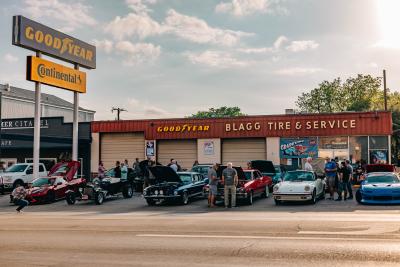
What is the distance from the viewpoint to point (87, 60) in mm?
31719

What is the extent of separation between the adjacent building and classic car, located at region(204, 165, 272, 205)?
10553 millimetres

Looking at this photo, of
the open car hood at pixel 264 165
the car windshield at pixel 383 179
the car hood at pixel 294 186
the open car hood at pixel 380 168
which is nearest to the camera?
the car hood at pixel 294 186

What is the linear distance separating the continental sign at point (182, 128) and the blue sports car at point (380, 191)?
17045 millimetres

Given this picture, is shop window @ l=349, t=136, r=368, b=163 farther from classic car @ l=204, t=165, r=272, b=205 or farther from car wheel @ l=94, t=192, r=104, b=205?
car wheel @ l=94, t=192, r=104, b=205

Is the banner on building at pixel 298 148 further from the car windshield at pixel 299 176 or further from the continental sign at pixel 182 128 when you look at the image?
the car windshield at pixel 299 176

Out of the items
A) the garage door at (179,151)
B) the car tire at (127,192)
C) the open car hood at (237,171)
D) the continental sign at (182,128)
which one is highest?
the continental sign at (182,128)

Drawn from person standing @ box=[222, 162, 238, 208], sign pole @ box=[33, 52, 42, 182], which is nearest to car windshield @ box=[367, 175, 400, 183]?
person standing @ box=[222, 162, 238, 208]

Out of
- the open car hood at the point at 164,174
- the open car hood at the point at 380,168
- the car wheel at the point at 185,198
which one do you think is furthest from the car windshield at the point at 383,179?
the open car hood at the point at 164,174

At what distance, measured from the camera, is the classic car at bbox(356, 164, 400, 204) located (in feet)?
55.8

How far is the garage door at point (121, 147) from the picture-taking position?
3634 cm

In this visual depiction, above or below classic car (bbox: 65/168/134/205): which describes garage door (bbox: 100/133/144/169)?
above

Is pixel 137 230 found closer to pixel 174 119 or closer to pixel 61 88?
pixel 61 88

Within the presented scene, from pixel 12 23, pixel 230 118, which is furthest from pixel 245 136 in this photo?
pixel 12 23

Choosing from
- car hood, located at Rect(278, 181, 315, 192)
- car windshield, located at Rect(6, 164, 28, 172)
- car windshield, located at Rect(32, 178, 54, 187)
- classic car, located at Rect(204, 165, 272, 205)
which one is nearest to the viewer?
car hood, located at Rect(278, 181, 315, 192)
